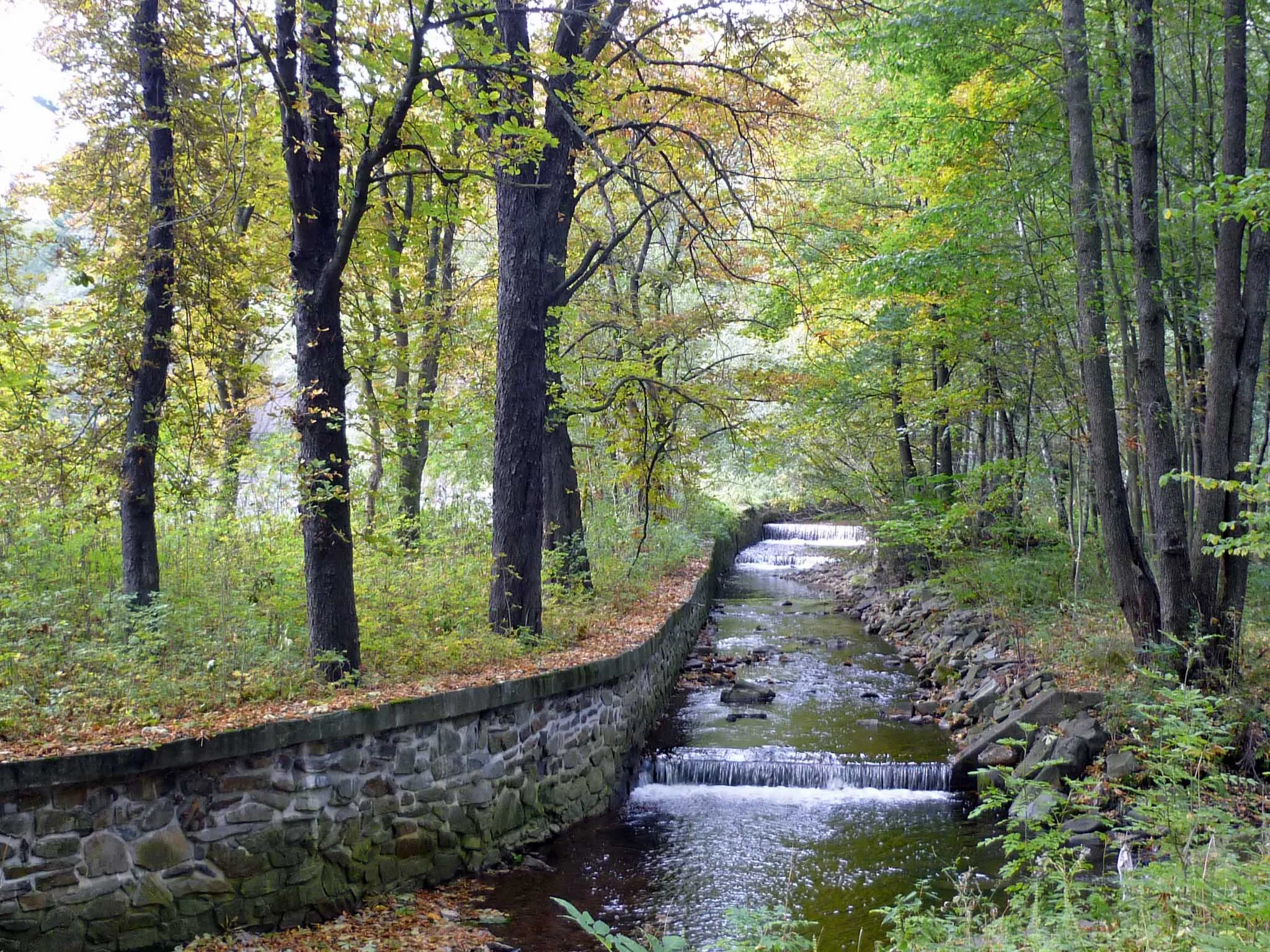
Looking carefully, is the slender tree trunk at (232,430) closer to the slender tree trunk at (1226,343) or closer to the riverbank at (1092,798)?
the riverbank at (1092,798)

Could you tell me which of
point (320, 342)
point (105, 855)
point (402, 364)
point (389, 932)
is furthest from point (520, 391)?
point (105, 855)

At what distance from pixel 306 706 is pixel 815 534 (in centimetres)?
2499

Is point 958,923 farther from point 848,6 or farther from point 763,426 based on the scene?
point 848,6

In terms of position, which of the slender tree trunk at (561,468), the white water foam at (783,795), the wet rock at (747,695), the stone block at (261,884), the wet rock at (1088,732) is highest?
the slender tree trunk at (561,468)

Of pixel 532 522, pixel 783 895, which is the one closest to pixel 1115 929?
pixel 783 895

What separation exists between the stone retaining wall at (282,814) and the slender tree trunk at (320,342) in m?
0.89

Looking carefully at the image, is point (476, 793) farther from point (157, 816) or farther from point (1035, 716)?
point (1035, 716)

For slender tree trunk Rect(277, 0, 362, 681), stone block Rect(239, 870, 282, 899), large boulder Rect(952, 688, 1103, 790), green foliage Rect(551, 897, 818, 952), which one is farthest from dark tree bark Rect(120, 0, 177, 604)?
large boulder Rect(952, 688, 1103, 790)

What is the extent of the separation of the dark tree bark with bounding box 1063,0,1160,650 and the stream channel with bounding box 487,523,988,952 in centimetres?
235

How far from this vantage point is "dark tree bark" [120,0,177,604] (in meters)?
6.38

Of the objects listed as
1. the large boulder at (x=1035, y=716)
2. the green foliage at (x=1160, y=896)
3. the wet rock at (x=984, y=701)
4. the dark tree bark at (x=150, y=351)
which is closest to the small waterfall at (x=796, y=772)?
the large boulder at (x=1035, y=716)

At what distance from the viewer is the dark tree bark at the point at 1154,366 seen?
6965 mm

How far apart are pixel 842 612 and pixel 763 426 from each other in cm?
766

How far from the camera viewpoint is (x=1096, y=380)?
766cm
